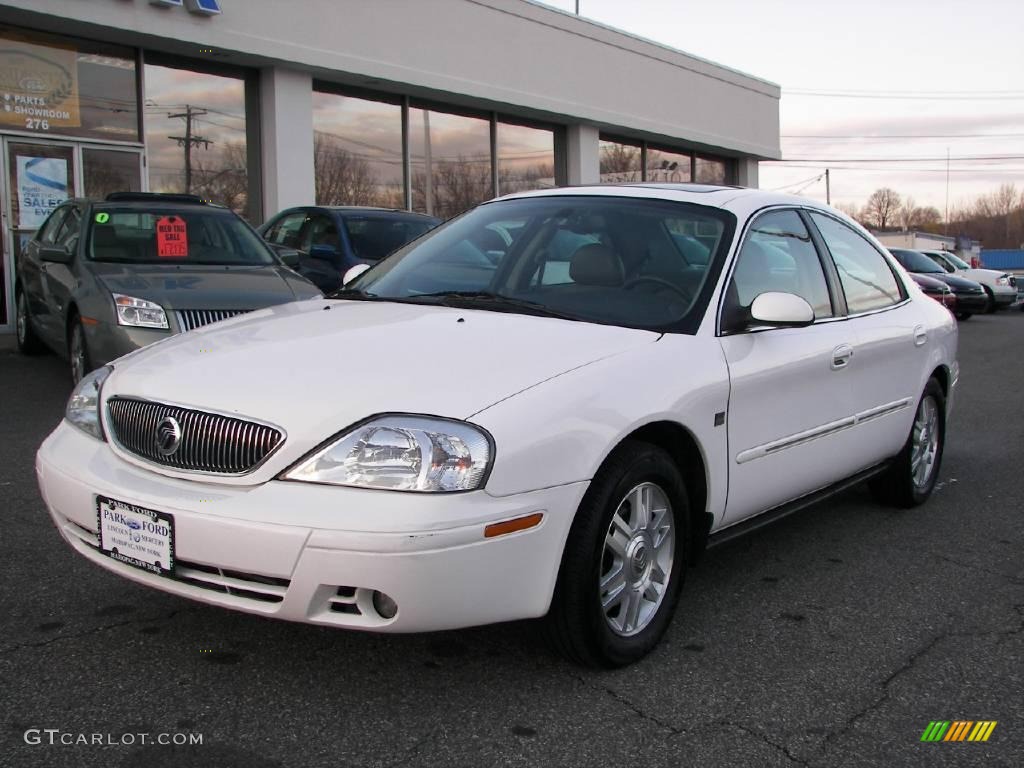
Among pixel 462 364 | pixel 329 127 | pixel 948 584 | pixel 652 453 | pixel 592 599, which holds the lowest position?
pixel 948 584

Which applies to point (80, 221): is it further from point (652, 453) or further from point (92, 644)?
point (652, 453)

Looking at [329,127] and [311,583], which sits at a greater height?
[329,127]

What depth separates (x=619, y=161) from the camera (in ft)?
72.1

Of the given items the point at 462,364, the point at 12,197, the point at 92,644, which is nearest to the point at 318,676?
the point at 92,644

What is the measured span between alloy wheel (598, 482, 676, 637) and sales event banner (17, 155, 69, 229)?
11.0m

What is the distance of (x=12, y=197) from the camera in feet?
39.9

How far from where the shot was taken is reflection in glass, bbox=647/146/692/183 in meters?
23.0

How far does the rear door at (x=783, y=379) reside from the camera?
12.2 ft

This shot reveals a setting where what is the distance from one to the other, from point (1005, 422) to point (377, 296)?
235 inches

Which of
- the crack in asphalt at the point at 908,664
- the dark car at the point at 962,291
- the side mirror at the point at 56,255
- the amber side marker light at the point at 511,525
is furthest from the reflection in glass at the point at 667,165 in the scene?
the amber side marker light at the point at 511,525

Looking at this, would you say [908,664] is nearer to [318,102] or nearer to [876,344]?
[876,344]

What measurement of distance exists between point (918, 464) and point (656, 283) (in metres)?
2.37

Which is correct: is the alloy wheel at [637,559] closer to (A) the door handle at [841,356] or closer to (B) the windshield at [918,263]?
(A) the door handle at [841,356]

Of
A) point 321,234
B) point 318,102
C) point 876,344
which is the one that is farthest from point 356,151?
point 876,344
